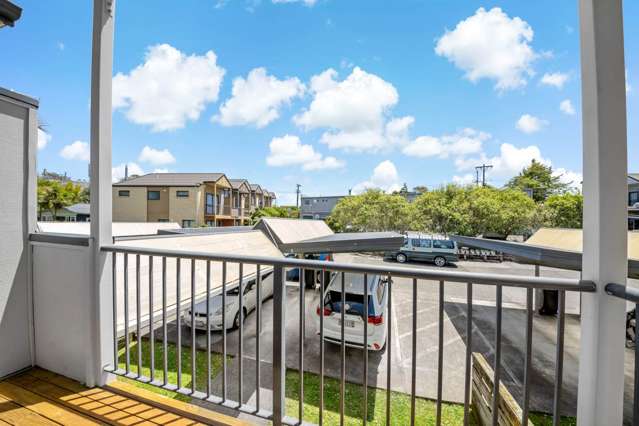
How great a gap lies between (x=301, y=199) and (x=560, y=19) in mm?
21184

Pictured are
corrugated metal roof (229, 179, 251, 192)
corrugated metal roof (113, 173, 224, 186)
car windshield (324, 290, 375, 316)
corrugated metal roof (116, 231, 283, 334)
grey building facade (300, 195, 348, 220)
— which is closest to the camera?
corrugated metal roof (116, 231, 283, 334)

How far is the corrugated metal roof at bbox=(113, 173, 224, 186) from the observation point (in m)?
18.8

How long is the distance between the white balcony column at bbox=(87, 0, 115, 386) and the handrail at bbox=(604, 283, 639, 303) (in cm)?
244

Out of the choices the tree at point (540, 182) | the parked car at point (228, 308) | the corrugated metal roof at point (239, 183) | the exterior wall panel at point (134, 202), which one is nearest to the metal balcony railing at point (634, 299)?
the parked car at point (228, 308)

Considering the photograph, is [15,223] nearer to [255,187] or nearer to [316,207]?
[316,207]

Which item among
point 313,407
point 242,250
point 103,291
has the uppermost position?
point 103,291

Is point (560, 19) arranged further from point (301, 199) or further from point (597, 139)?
point (301, 199)

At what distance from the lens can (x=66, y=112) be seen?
2.88 metres

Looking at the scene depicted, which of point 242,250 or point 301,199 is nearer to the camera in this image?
point 242,250

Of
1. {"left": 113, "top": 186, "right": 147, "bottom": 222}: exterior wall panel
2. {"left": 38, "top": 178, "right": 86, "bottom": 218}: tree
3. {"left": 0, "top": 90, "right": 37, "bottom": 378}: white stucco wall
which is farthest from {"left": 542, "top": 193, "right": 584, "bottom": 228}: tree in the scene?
{"left": 38, "top": 178, "right": 86, "bottom": 218}: tree

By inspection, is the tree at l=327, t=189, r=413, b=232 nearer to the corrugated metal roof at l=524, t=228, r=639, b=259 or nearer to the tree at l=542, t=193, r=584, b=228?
the corrugated metal roof at l=524, t=228, r=639, b=259

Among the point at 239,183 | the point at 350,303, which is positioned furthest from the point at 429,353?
the point at 239,183

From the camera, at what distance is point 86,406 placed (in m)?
1.51

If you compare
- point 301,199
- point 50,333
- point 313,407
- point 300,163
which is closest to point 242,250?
point 313,407
